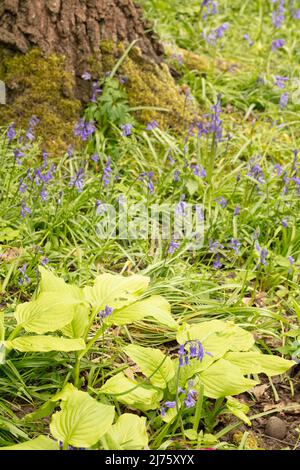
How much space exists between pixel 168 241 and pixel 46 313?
1.11 meters

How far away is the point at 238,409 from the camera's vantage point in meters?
2.58

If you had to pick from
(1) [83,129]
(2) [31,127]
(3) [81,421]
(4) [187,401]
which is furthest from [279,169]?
(3) [81,421]

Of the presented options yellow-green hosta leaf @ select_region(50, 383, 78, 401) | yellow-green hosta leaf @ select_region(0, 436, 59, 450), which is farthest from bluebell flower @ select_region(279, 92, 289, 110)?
yellow-green hosta leaf @ select_region(0, 436, 59, 450)

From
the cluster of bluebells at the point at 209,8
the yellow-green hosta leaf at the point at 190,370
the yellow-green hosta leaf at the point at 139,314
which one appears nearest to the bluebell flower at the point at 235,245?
the yellow-green hosta leaf at the point at 139,314

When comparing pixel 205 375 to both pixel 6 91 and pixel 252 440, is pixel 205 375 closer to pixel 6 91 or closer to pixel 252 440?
pixel 252 440

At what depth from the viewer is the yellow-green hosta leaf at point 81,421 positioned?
7.11 ft

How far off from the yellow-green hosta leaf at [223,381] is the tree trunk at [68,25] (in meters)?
2.50

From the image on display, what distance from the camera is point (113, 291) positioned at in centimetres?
267

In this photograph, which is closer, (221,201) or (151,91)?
(221,201)

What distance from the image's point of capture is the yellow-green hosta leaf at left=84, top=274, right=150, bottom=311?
103 inches

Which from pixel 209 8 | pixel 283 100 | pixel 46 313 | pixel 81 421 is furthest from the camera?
pixel 209 8

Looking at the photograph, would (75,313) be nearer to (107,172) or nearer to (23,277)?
(23,277)

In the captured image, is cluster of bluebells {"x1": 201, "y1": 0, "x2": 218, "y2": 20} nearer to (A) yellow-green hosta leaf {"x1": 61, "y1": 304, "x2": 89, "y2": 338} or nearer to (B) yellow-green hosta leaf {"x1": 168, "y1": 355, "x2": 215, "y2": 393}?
(A) yellow-green hosta leaf {"x1": 61, "y1": 304, "x2": 89, "y2": 338}
